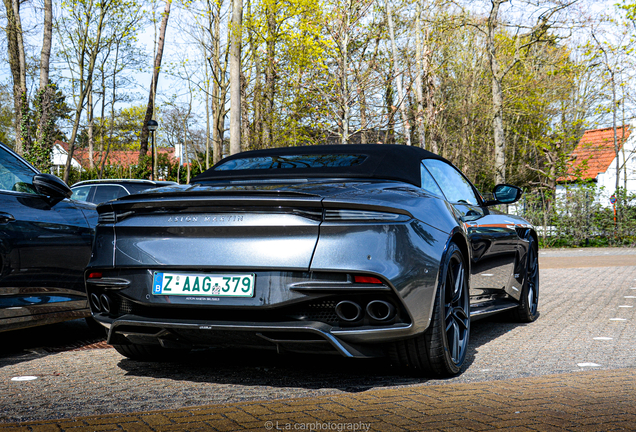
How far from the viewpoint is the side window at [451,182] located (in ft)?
16.1

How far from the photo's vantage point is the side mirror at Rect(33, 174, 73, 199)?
4930 mm

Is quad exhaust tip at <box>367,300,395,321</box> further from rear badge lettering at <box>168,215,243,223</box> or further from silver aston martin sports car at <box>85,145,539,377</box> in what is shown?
rear badge lettering at <box>168,215,243,223</box>

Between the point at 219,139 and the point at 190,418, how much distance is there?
2057 cm

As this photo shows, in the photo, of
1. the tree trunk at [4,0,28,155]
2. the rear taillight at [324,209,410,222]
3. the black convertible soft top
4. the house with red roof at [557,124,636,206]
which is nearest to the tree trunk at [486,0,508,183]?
the house with red roof at [557,124,636,206]

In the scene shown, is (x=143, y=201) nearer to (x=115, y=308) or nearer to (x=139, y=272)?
(x=139, y=272)

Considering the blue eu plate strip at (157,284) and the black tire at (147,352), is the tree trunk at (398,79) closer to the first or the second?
the black tire at (147,352)

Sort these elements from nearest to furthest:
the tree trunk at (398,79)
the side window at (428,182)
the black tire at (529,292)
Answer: the side window at (428,182) → the black tire at (529,292) → the tree trunk at (398,79)

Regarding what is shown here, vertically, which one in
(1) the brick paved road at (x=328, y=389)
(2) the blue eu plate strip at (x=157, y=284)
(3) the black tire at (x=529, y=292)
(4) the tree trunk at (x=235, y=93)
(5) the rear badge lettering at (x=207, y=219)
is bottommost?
(1) the brick paved road at (x=328, y=389)

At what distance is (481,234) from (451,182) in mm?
513

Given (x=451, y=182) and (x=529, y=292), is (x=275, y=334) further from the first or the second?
(x=529, y=292)

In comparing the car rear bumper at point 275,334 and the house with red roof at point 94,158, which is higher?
the house with red roof at point 94,158

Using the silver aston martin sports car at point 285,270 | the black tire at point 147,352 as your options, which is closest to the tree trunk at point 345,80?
the black tire at point 147,352

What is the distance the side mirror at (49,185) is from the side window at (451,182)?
271 centimetres

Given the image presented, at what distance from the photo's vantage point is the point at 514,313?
6.34 m
